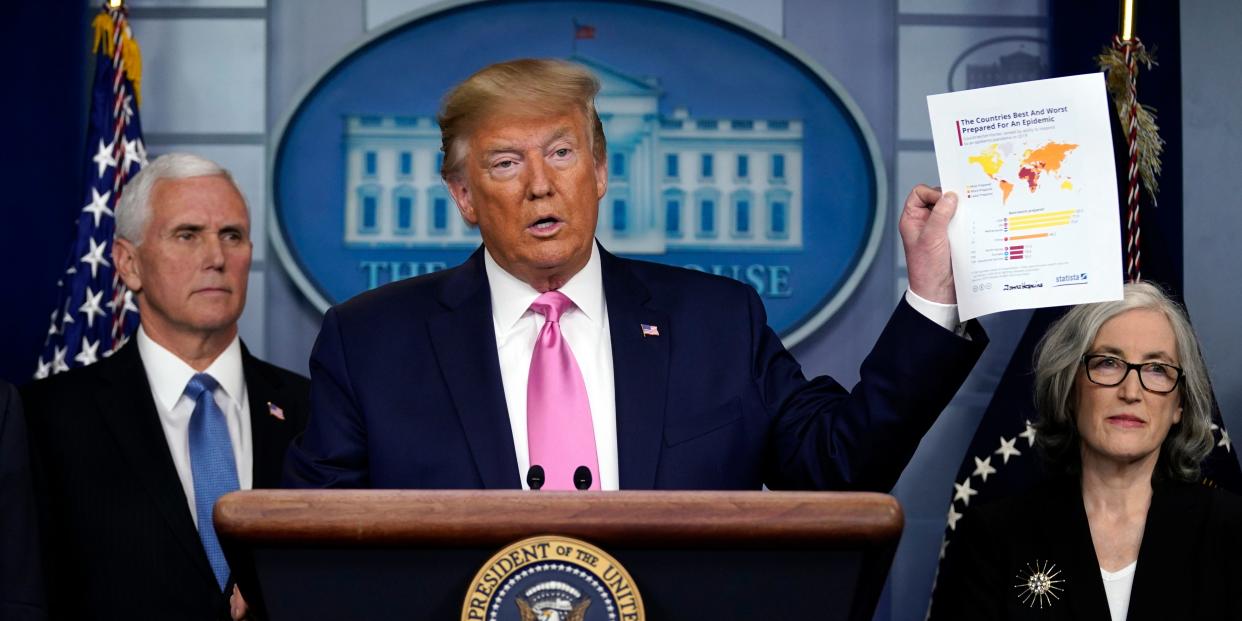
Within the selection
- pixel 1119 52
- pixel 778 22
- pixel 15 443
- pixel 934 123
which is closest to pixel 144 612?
pixel 15 443

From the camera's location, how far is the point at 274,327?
3.63 meters

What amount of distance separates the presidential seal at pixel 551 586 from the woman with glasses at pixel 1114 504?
1.69 metres

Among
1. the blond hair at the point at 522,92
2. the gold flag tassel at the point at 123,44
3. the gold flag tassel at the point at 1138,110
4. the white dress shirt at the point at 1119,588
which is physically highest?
the gold flag tassel at the point at 123,44

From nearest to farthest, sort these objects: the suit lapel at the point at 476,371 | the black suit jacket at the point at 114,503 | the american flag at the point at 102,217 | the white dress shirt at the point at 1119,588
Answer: the suit lapel at the point at 476,371 < the white dress shirt at the point at 1119,588 < the black suit jacket at the point at 114,503 < the american flag at the point at 102,217

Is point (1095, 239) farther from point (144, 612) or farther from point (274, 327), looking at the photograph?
point (274, 327)

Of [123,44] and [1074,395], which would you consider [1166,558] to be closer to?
[1074,395]

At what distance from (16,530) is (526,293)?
121 cm

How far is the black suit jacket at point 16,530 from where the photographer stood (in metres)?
2.57

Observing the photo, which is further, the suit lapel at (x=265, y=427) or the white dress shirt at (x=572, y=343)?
the suit lapel at (x=265, y=427)

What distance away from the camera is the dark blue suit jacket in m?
1.68

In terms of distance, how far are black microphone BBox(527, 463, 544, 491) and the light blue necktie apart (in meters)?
1.41

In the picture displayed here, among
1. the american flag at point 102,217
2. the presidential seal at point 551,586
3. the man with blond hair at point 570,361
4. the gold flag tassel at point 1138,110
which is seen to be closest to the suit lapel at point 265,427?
the american flag at point 102,217

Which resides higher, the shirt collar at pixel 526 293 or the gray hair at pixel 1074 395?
the shirt collar at pixel 526 293

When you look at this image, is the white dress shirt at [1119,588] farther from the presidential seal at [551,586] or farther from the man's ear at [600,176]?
the presidential seal at [551,586]
